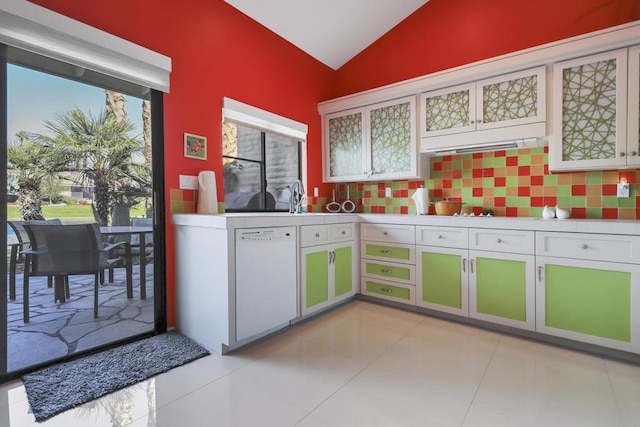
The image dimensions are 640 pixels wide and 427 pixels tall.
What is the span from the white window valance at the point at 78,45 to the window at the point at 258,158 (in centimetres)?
67

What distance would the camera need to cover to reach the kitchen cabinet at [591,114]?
224cm

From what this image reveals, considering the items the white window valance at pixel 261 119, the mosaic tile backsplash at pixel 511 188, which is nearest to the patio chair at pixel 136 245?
the mosaic tile backsplash at pixel 511 188

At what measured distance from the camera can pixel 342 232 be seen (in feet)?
10.3

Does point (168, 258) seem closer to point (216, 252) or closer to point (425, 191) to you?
point (216, 252)

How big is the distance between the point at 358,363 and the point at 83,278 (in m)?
1.93

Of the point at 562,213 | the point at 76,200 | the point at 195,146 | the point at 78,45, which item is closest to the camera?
the point at 78,45

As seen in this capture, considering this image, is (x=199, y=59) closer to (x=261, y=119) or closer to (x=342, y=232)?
(x=261, y=119)

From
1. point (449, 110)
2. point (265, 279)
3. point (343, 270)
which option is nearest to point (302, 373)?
point (265, 279)

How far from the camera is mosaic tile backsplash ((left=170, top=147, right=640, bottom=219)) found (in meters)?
2.54

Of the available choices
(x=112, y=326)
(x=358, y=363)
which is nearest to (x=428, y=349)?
(x=358, y=363)

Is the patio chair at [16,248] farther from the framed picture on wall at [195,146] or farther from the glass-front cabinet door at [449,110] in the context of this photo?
the glass-front cabinet door at [449,110]

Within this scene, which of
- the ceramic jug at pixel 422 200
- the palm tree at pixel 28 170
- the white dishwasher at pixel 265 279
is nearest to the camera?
the palm tree at pixel 28 170

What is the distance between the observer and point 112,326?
2250 millimetres

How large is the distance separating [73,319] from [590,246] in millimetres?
3547
